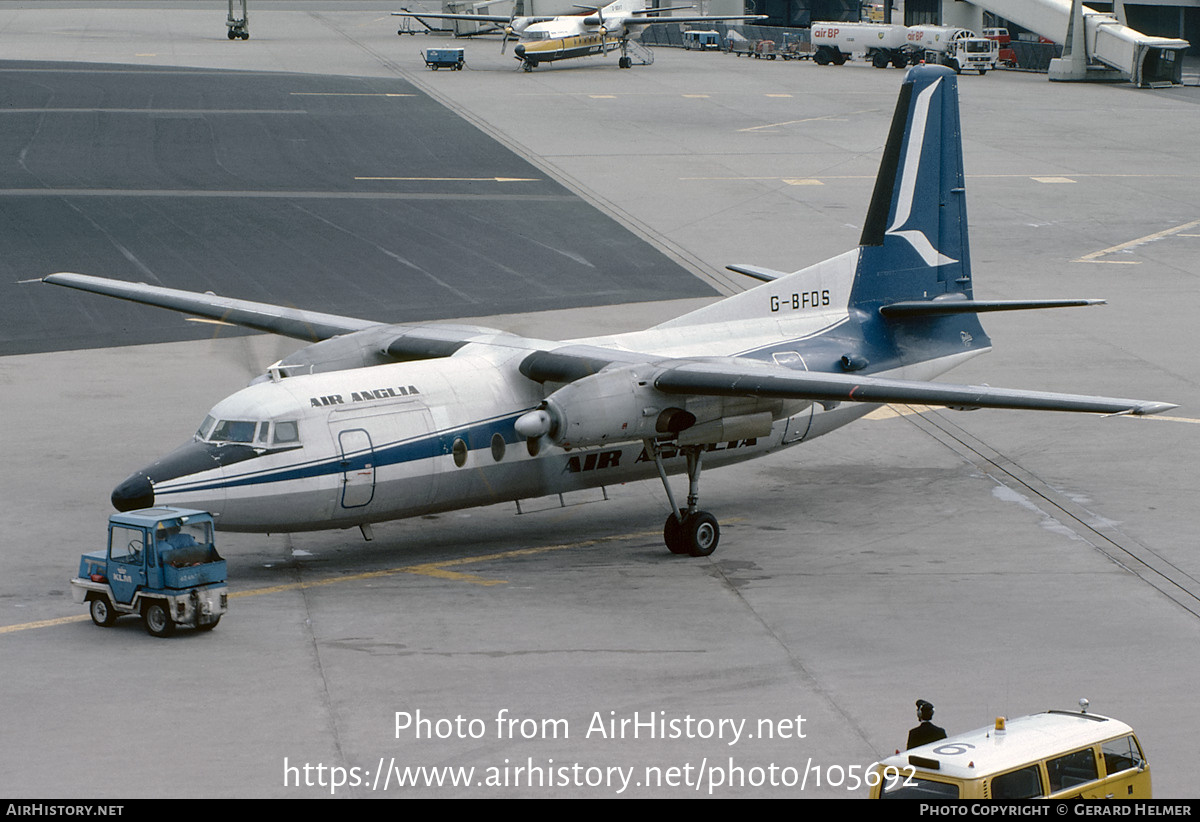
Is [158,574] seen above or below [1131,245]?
below

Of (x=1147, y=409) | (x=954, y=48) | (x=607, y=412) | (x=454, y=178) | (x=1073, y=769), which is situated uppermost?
(x=954, y=48)

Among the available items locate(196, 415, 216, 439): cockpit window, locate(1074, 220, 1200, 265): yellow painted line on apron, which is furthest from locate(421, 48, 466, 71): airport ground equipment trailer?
locate(196, 415, 216, 439): cockpit window

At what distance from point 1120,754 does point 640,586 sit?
9.69m

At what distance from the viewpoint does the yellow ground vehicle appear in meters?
13.9

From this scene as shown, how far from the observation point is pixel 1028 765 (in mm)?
14164

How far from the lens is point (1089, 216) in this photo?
56562 millimetres

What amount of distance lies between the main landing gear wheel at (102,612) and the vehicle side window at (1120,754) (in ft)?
43.2

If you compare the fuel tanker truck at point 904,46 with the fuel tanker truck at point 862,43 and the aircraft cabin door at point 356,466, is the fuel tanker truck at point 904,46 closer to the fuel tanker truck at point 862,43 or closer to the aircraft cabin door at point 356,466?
the fuel tanker truck at point 862,43

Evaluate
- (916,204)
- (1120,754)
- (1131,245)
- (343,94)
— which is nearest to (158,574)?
(1120,754)

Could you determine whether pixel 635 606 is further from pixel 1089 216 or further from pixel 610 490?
pixel 1089 216

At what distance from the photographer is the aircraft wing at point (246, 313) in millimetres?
29828

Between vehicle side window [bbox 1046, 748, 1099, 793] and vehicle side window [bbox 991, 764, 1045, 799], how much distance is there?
0.81ft

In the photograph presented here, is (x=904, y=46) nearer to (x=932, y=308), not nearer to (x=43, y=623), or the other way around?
(x=932, y=308)

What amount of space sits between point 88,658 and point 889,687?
33.4ft
